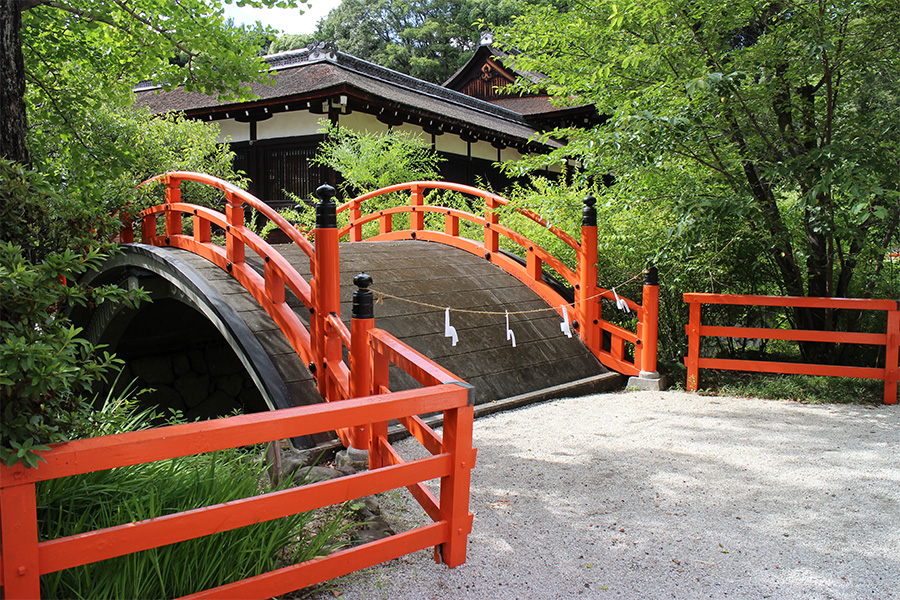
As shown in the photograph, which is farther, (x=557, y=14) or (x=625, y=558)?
(x=557, y=14)

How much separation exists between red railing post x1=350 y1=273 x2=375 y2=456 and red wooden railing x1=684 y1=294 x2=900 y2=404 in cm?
349

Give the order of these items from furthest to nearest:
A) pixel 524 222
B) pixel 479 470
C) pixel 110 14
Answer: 1. pixel 524 222
2. pixel 110 14
3. pixel 479 470

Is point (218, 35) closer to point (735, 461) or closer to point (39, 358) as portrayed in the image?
point (39, 358)

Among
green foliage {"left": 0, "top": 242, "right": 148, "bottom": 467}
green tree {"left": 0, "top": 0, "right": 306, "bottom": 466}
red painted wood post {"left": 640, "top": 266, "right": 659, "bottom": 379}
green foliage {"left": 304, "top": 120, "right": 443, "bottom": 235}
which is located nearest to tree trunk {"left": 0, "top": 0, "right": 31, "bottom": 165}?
green tree {"left": 0, "top": 0, "right": 306, "bottom": 466}

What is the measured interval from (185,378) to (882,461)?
24.5ft

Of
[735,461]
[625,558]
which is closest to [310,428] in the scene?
[625,558]

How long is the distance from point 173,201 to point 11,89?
100 inches

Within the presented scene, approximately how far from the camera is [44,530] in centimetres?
241

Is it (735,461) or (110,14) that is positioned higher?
(110,14)

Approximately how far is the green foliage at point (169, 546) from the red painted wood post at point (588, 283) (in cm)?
410

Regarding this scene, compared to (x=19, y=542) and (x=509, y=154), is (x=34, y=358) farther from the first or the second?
(x=509, y=154)

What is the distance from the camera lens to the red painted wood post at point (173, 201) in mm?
5719

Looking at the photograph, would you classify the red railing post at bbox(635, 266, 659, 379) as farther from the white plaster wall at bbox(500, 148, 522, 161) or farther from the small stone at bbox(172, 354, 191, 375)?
the white plaster wall at bbox(500, 148, 522, 161)

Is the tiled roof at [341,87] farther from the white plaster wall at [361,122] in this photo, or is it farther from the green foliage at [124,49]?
the green foliage at [124,49]
